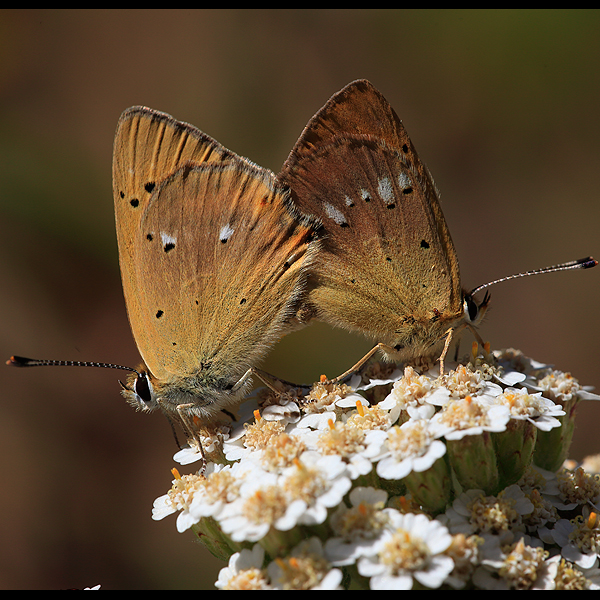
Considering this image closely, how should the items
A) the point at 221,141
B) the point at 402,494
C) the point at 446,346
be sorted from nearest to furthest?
1. the point at 402,494
2. the point at 446,346
3. the point at 221,141

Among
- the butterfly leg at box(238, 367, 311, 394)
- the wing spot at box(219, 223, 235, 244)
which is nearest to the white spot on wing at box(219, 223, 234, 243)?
the wing spot at box(219, 223, 235, 244)

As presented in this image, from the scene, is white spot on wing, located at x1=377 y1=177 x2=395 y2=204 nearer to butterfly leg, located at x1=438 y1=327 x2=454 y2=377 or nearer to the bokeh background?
butterfly leg, located at x1=438 y1=327 x2=454 y2=377

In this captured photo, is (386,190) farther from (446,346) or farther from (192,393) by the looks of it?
(192,393)

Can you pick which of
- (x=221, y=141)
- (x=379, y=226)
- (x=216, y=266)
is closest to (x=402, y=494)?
(x=379, y=226)

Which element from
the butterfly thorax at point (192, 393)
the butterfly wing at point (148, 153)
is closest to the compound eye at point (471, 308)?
the butterfly thorax at point (192, 393)

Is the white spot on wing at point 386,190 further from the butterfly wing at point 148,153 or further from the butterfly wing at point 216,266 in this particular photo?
the butterfly wing at point 148,153

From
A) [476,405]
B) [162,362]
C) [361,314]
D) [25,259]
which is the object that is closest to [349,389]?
[361,314]

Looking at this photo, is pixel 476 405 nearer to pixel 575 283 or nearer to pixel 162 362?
pixel 162 362
